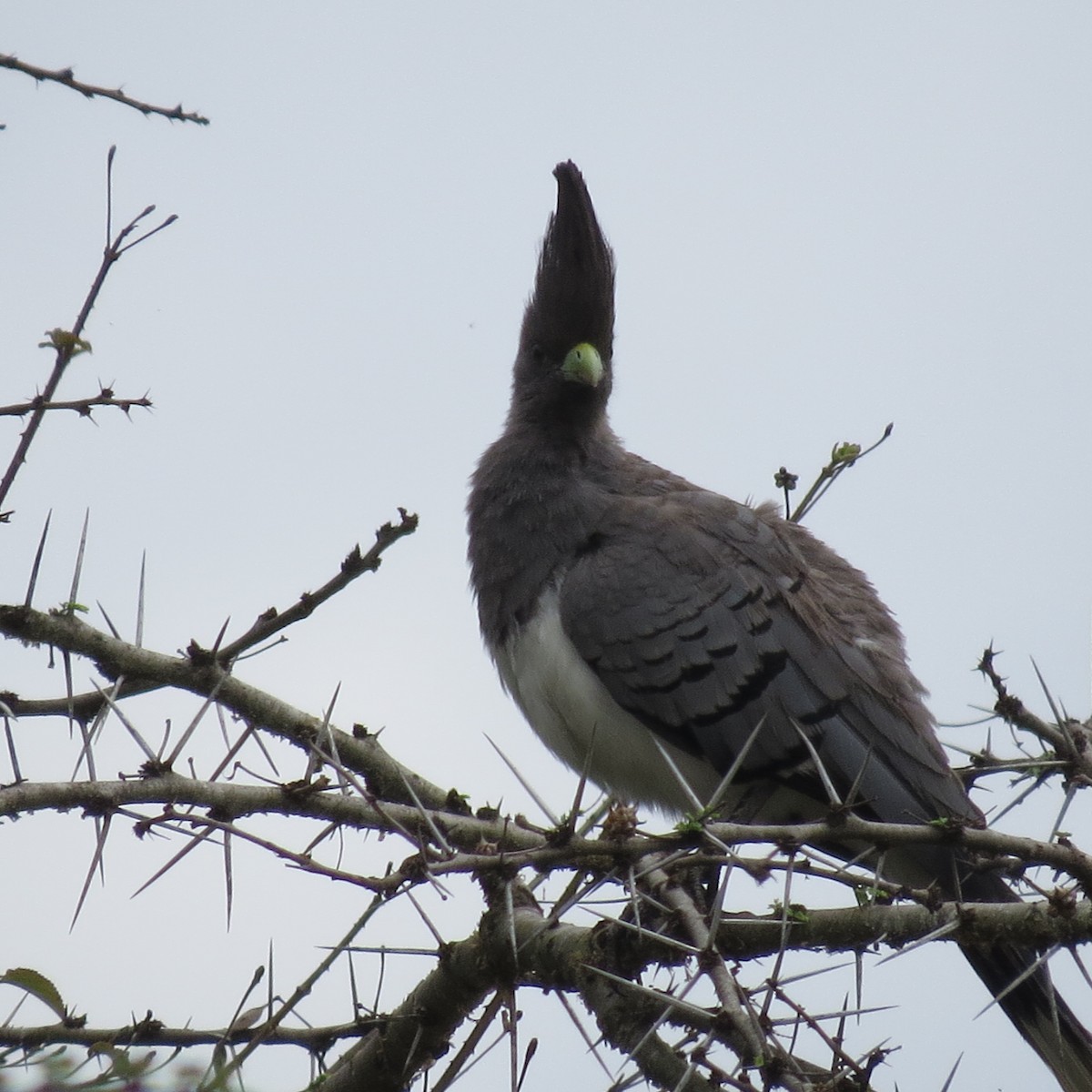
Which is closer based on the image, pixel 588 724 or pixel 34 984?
pixel 34 984

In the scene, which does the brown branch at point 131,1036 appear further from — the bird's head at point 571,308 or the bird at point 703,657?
the bird's head at point 571,308

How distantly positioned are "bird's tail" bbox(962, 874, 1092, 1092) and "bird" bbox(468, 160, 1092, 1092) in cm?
1

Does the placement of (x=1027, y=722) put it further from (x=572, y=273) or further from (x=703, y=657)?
(x=572, y=273)

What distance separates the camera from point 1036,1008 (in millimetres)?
4660

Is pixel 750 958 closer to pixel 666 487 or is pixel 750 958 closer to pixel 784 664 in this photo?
pixel 784 664

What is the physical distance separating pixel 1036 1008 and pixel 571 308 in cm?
387

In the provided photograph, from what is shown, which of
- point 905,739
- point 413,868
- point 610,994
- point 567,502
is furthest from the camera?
point 567,502

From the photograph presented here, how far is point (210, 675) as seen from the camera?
3488 mm

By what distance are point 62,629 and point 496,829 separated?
50.7 inches

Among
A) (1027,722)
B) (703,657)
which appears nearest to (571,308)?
(703,657)

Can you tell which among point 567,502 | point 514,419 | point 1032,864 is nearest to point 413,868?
point 1032,864

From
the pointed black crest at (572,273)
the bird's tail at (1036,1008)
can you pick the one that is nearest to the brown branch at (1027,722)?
the bird's tail at (1036,1008)

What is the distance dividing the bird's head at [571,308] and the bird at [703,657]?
417mm

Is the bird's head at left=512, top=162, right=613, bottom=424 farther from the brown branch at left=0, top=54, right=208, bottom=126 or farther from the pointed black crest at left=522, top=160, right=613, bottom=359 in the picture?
the brown branch at left=0, top=54, right=208, bottom=126
